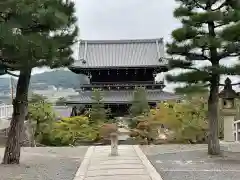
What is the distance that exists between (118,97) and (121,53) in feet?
12.6

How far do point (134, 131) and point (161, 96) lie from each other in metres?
9.00

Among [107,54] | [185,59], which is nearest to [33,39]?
[185,59]

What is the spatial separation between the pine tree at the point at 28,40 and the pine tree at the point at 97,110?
35.5ft

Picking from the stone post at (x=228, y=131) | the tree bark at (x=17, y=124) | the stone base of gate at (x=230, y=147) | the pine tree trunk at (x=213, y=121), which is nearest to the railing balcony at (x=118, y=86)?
the stone post at (x=228, y=131)

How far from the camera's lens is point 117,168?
8125 millimetres

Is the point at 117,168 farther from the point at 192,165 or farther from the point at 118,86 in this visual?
the point at 118,86

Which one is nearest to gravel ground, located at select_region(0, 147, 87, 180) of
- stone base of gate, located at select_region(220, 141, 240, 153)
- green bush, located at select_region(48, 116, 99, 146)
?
stone base of gate, located at select_region(220, 141, 240, 153)

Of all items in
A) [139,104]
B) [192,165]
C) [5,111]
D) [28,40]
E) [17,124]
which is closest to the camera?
[28,40]

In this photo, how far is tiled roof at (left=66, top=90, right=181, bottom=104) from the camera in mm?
23344

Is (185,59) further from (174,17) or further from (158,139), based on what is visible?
(158,139)

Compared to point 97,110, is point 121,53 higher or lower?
higher

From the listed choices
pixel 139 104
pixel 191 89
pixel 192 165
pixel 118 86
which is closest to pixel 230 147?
pixel 191 89

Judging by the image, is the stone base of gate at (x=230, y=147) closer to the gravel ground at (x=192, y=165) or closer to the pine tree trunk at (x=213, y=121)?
the gravel ground at (x=192, y=165)

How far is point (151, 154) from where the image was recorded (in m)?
11.0
